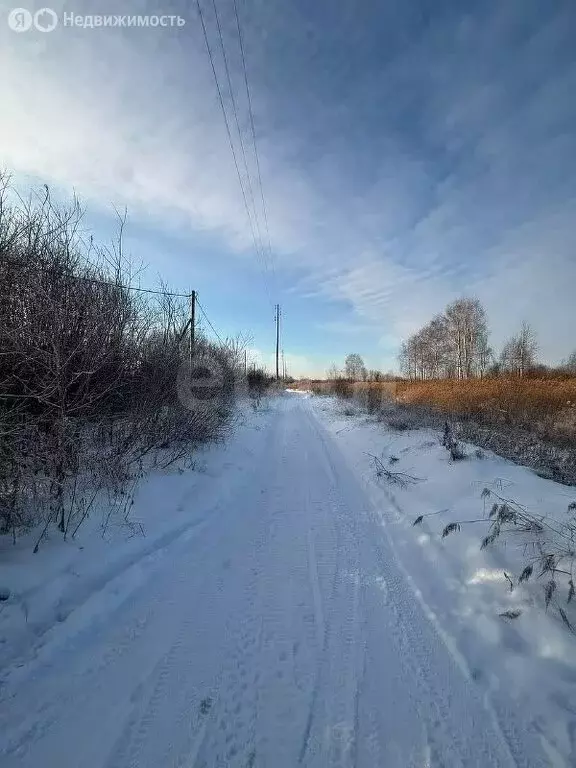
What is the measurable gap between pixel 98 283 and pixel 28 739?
4.79 m

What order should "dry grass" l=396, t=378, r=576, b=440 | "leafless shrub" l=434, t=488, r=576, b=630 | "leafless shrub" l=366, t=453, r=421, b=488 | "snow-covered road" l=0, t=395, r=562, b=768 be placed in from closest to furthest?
"snow-covered road" l=0, t=395, r=562, b=768, "leafless shrub" l=434, t=488, r=576, b=630, "leafless shrub" l=366, t=453, r=421, b=488, "dry grass" l=396, t=378, r=576, b=440

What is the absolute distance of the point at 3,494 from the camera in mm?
3627

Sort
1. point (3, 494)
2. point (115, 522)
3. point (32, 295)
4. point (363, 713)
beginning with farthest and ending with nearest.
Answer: point (115, 522), point (32, 295), point (3, 494), point (363, 713)

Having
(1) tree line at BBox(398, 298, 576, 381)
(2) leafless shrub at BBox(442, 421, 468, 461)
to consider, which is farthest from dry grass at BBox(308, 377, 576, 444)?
(1) tree line at BBox(398, 298, 576, 381)

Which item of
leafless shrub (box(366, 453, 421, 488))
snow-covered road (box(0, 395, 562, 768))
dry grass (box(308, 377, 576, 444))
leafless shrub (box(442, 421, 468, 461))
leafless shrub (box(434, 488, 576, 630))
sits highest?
dry grass (box(308, 377, 576, 444))

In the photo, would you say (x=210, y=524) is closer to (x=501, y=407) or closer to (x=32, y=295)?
(x=32, y=295)

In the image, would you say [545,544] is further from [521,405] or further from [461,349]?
[461,349]

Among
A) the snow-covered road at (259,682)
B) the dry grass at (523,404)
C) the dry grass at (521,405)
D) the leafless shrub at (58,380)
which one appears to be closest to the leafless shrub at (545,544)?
the snow-covered road at (259,682)

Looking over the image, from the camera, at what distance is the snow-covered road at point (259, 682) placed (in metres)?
1.97

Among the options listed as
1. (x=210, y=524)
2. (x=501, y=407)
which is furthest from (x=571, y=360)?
(x=210, y=524)

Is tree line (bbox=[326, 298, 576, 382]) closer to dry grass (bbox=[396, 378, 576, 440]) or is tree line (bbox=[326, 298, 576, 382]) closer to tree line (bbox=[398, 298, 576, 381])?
tree line (bbox=[398, 298, 576, 381])

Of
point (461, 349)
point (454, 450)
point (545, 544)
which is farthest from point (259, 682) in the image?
point (461, 349)

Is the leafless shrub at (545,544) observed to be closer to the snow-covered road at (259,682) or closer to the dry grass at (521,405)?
the snow-covered road at (259,682)

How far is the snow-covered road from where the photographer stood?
1975 millimetres
